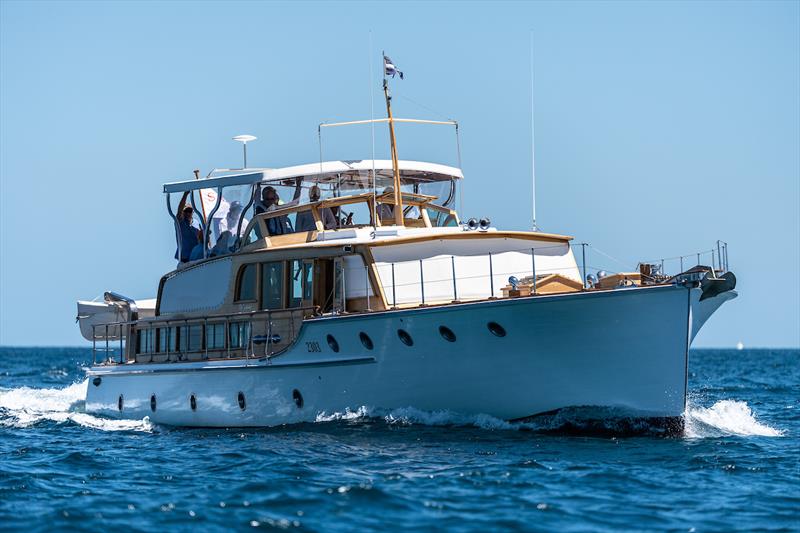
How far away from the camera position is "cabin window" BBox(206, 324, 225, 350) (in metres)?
20.9

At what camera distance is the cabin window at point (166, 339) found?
22.5 meters

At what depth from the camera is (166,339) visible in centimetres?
2272

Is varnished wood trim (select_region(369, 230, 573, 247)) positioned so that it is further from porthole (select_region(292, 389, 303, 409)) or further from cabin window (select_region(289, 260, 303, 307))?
porthole (select_region(292, 389, 303, 409))

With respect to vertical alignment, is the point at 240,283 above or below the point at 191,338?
above

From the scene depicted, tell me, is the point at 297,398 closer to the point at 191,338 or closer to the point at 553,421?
the point at 191,338

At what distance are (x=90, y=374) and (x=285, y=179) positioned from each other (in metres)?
7.36

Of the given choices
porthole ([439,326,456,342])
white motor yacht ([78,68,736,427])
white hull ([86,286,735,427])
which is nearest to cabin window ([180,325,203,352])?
white motor yacht ([78,68,736,427])

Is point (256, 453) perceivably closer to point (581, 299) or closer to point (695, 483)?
point (581, 299)

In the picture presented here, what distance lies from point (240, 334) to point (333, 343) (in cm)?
276

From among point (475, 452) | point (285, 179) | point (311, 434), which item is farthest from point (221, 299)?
point (475, 452)

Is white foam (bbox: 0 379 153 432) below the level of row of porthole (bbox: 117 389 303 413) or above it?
below

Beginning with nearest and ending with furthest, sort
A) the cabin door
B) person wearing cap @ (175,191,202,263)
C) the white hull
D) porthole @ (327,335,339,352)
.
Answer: the white hull
porthole @ (327,335,339,352)
the cabin door
person wearing cap @ (175,191,202,263)

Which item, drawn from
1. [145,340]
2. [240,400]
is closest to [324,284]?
[240,400]

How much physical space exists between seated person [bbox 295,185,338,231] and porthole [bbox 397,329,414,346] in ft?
12.4
